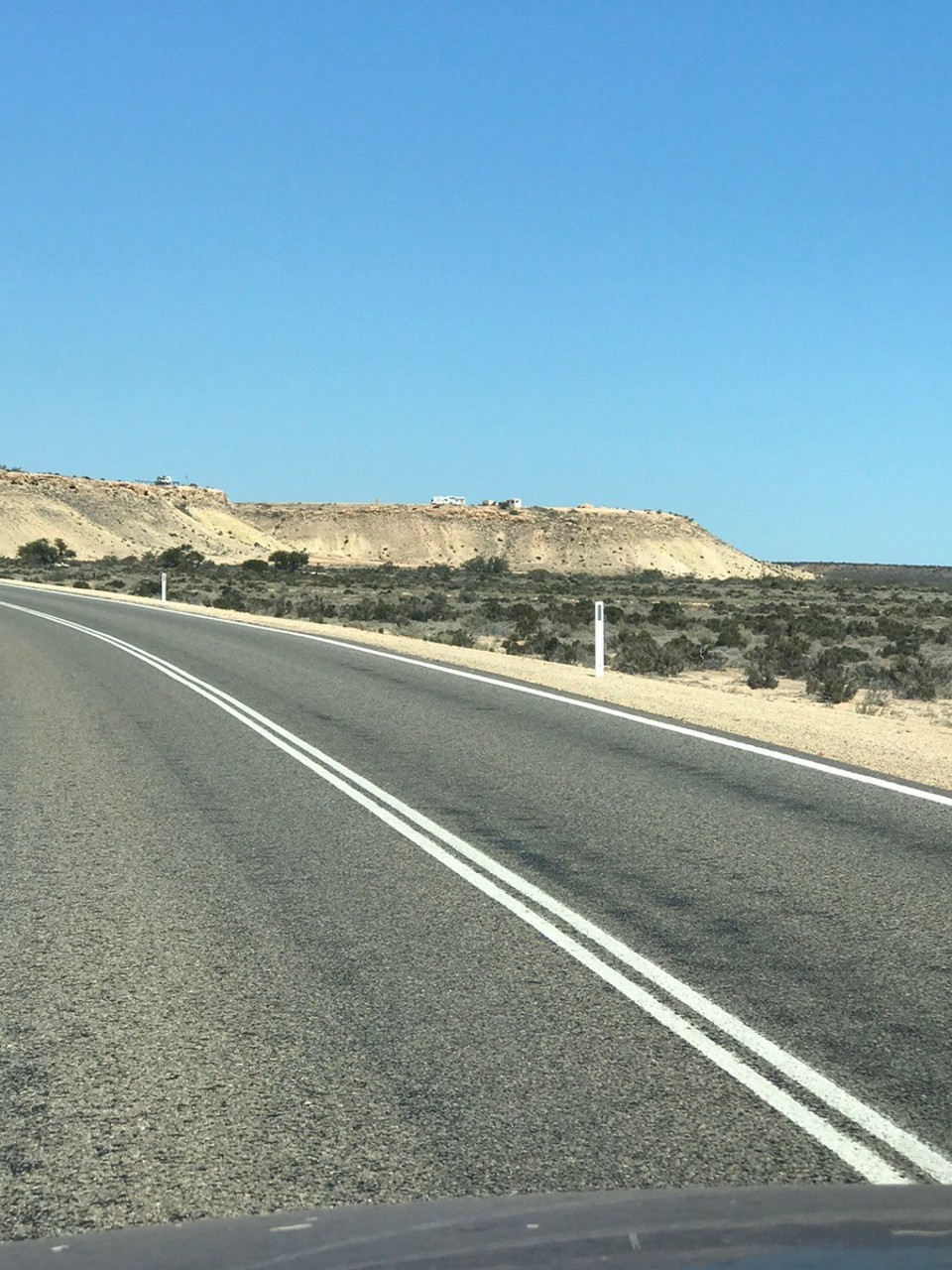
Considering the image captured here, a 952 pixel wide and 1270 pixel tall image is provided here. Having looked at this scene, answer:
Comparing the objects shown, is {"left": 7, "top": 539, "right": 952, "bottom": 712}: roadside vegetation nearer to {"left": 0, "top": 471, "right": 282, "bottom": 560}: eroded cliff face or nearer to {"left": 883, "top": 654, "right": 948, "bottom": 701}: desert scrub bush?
{"left": 883, "top": 654, "right": 948, "bottom": 701}: desert scrub bush

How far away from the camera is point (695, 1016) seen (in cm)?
567

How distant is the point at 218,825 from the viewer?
9797mm

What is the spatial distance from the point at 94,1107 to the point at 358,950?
201cm

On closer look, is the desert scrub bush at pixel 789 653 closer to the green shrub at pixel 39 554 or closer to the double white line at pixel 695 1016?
the double white line at pixel 695 1016

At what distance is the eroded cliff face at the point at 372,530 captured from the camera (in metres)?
140

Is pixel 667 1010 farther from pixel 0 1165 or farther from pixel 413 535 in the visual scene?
pixel 413 535

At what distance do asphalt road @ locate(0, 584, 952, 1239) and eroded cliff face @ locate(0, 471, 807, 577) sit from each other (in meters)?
126

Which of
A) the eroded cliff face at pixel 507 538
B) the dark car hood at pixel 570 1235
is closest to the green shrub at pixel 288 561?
the eroded cliff face at pixel 507 538

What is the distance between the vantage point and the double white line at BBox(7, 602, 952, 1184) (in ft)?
14.3

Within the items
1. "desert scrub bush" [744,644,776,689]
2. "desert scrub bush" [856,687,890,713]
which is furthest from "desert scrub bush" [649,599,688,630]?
"desert scrub bush" [856,687,890,713]

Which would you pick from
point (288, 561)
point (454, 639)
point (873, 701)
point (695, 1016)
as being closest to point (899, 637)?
point (454, 639)

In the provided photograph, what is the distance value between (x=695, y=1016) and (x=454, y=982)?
106cm

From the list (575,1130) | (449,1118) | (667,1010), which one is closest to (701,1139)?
(575,1130)

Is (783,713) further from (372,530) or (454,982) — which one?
(372,530)
